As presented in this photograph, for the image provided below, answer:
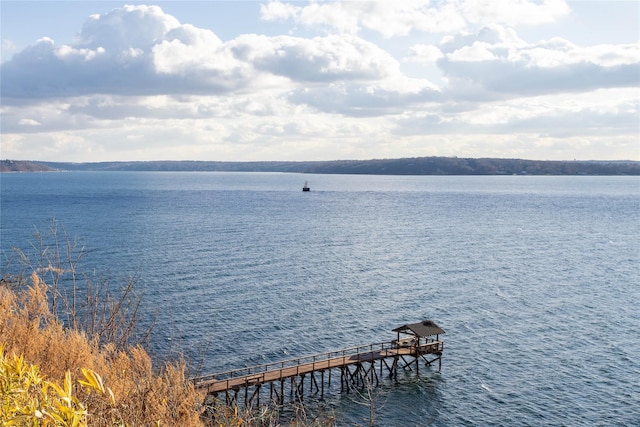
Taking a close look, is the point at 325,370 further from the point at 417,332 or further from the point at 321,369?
the point at 417,332

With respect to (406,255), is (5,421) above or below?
above

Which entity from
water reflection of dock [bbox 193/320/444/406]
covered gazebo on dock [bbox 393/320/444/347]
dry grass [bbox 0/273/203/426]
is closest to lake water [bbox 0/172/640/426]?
water reflection of dock [bbox 193/320/444/406]

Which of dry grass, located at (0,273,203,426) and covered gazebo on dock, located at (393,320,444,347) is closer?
dry grass, located at (0,273,203,426)

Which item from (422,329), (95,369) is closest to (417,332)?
(422,329)

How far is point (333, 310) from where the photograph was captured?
172 feet

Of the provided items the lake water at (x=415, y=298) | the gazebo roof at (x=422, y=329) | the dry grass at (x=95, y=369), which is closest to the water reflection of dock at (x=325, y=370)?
the gazebo roof at (x=422, y=329)

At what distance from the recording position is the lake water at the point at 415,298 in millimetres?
36844

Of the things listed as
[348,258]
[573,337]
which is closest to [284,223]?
[348,258]

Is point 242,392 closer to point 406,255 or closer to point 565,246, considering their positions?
point 406,255

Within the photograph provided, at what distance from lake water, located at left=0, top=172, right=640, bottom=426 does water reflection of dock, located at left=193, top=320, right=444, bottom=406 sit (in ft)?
5.68

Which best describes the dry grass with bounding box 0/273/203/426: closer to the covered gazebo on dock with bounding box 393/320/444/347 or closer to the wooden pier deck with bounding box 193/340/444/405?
the wooden pier deck with bounding box 193/340/444/405

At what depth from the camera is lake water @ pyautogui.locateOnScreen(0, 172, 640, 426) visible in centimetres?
3684

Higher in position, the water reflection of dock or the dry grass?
the dry grass

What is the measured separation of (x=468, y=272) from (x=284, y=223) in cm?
5202
